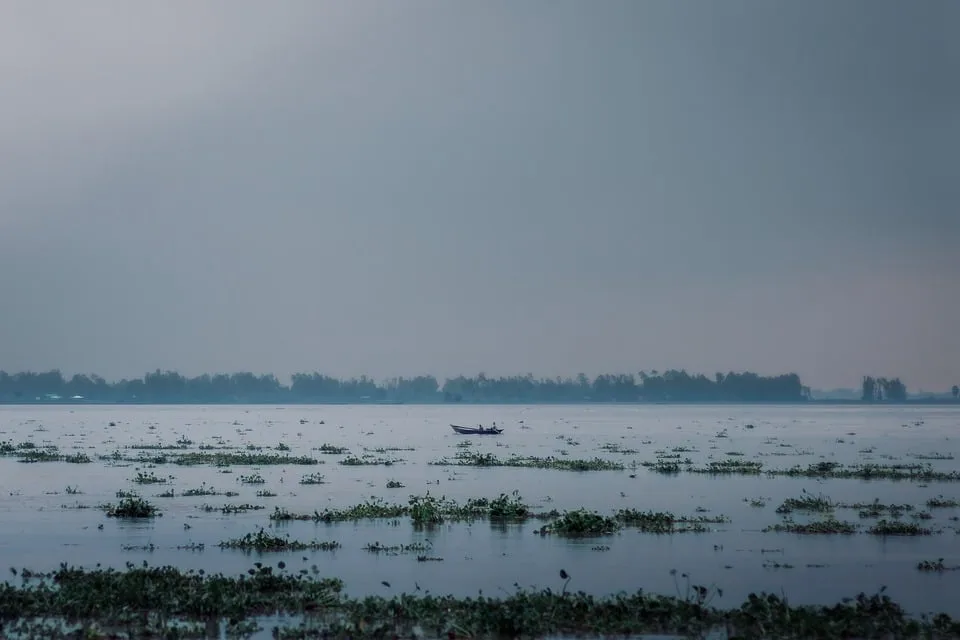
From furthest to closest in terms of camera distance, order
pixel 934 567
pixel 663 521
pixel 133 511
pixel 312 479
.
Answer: pixel 312 479
pixel 133 511
pixel 663 521
pixel 934 567

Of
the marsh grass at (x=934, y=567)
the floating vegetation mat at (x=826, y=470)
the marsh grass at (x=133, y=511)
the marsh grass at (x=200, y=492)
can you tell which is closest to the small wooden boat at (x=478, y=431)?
the floating vegetation mat at (x=826, y=470)

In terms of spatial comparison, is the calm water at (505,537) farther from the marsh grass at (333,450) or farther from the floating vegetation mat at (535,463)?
the marsh grass at (333,450)

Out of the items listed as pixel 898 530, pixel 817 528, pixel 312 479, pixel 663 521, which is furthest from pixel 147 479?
pixel 898 530

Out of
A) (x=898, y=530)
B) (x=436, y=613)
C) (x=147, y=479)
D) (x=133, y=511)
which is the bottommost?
(x=147, y=479)

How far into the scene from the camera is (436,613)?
14.3 meters

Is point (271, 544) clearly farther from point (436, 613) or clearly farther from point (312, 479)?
point (312, 479)

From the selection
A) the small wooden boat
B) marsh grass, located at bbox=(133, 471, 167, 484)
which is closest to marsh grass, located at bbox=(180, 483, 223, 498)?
marsh grass, located at bbox=(133, 471, 167, 484)

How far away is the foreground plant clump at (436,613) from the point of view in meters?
13.6

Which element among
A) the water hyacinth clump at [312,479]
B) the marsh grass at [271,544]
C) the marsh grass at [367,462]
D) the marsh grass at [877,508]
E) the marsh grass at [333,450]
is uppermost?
the marsh grass at [877,508]

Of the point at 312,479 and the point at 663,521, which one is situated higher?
the point at 663,521

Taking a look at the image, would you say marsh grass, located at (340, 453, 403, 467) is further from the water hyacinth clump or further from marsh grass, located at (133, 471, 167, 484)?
marsh grass, located at (133, 471, 167, 484)

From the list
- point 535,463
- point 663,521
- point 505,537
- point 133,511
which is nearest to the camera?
point 505,537

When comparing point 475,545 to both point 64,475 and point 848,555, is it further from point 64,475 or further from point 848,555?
point 64,475

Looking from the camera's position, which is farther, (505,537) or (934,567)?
(505,537)
